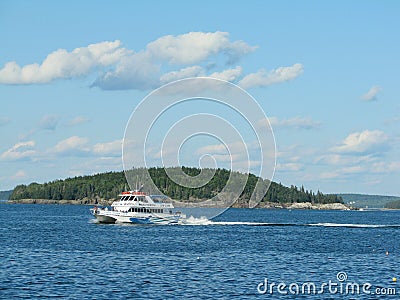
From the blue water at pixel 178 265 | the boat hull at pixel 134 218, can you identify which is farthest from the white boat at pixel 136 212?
the blue water at pixel 178 265

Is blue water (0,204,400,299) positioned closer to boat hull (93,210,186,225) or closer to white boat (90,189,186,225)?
boat hull (93,210,186,225)

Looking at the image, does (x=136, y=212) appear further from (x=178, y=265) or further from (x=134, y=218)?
(x=178, y=265)

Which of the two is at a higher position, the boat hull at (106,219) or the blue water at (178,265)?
the boat hull at (106,219)

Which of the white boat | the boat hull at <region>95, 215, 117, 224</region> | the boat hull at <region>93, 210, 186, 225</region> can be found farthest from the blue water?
the boat hull at <region>95, 215, 117, 224</region>

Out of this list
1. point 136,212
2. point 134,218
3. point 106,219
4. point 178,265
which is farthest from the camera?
point 106,219

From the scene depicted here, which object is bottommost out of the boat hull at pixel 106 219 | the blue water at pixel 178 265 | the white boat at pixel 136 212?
the blue water at pixel 178 265

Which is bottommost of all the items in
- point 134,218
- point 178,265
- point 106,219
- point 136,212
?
point 178,265

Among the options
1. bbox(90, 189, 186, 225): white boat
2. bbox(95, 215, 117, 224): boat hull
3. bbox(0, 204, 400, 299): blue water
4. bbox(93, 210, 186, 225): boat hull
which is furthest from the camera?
bbox(95, 215, 117, 224): boat hull

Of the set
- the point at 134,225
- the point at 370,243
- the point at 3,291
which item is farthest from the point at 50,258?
the point at 134,225

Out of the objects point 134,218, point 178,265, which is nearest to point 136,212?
point 134,218

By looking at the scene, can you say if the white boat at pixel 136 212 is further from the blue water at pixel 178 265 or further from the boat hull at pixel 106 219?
the blue water at pixel 178 265

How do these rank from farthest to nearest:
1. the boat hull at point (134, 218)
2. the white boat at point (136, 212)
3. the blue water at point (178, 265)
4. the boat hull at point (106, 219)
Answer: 1. the boat hull at point (106, 219)
2. the white boat at point (136, 212)
3. the boat hull at point (134, 218)
4. the blue water at point (178, 265)

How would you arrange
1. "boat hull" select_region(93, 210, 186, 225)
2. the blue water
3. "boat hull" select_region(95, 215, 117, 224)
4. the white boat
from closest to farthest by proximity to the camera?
the blue water
"boat hull" select_region(93, 210, 186, 225)
the white boat
"boat hull" select_region(95, 215, 117, 224)

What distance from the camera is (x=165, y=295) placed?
54.2 m
